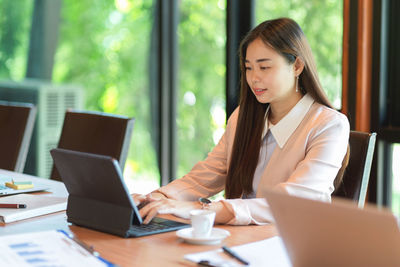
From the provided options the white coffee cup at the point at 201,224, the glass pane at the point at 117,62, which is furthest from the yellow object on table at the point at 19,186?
the glass pane at the point at 117,62

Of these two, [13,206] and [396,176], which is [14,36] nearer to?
[396,176]

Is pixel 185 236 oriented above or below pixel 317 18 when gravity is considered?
below

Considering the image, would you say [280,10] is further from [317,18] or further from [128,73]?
[128,73]

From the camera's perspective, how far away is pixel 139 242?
1535 mm

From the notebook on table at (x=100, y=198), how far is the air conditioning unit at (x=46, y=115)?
2.87m

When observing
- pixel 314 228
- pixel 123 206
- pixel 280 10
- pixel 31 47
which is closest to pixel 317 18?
pixel 280 10

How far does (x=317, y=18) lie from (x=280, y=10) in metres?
0.28

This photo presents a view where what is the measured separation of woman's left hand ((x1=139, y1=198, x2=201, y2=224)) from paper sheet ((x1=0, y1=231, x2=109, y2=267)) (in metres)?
0.28

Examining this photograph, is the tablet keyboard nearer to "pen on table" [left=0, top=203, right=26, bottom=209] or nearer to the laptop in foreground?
"pen on table" [left=0, top=203, right=26, bottom=209]

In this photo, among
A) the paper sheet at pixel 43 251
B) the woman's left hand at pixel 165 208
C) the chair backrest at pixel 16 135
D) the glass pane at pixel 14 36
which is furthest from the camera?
the glass pane at pixel 14 36

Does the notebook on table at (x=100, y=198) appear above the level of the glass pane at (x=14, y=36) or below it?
below

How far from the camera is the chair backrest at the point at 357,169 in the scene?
1.94m

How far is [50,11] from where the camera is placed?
4902mm

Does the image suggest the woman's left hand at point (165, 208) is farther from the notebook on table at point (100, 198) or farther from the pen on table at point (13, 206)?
the pen on table at point (13, 206)
